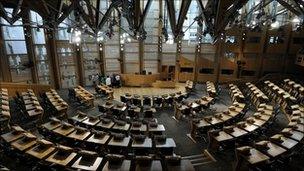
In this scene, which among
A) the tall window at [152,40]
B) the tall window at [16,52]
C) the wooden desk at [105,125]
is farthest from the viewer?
the tall window at [152,40]

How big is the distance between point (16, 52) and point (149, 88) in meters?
13.9

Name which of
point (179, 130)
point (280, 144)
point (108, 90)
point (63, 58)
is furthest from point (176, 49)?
point (280, 144)

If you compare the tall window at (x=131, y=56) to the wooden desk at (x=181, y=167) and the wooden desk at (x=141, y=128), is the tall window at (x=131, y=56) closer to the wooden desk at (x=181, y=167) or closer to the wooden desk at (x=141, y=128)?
the wooden desk at (x=141, y=128)

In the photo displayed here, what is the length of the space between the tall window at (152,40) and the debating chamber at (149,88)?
0.12 metres

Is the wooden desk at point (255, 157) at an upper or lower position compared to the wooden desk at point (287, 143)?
lower

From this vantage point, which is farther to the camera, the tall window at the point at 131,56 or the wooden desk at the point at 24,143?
the tall window at the point at 131,56

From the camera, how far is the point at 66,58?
972 inches

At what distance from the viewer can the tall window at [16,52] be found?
20984 millimetres

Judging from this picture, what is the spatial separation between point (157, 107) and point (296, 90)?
13286 millimetres

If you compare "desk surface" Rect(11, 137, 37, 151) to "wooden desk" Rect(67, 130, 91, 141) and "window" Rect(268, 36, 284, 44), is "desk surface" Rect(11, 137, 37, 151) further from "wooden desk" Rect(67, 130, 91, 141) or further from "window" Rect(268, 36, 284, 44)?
"window" Rect(268, 36, 284, 44)

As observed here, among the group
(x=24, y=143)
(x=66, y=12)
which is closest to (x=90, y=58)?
(x=66, y=12)

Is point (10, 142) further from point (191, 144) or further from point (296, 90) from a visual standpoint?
point (296, 90)

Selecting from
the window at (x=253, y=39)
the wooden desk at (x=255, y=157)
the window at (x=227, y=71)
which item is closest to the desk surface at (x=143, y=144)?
the wooden desk at (x=255, y=157)

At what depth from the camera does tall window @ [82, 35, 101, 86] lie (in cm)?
2565
